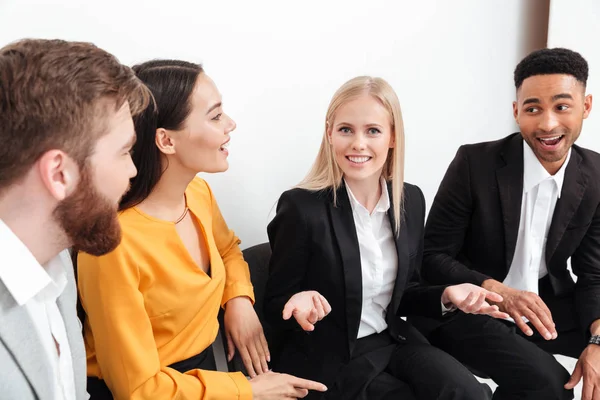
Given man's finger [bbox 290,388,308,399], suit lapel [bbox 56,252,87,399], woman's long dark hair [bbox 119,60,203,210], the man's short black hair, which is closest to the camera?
suit lapel [bbox 56,252,87,399]

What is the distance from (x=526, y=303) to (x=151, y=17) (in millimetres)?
1507

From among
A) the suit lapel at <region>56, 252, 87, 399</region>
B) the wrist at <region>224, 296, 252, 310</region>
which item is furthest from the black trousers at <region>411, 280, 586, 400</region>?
the suit lapel at <region>56, 252, 87, 399</region>

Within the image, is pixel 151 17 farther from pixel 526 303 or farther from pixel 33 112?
pixel 526 303

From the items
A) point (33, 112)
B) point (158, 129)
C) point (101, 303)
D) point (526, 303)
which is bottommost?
point (526, 303)

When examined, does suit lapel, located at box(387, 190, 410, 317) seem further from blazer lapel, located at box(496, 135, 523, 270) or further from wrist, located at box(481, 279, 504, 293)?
blazer lapel, located at box(496, 135, 523, 270)

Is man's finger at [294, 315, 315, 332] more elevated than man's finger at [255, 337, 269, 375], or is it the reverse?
man's finger at [294, 315, 315, 332]

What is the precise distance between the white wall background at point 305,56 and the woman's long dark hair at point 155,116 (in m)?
0.34

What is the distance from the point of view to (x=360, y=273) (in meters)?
1.91

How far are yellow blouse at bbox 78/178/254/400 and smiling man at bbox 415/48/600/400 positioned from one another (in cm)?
86

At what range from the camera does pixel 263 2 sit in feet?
7.38

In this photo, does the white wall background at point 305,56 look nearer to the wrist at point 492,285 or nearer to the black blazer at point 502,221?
the black blazer at point 502,221

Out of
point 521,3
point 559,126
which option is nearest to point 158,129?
point 559,126

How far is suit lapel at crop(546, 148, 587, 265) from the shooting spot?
221 centimetres

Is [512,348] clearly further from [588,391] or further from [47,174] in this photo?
[47,174]
